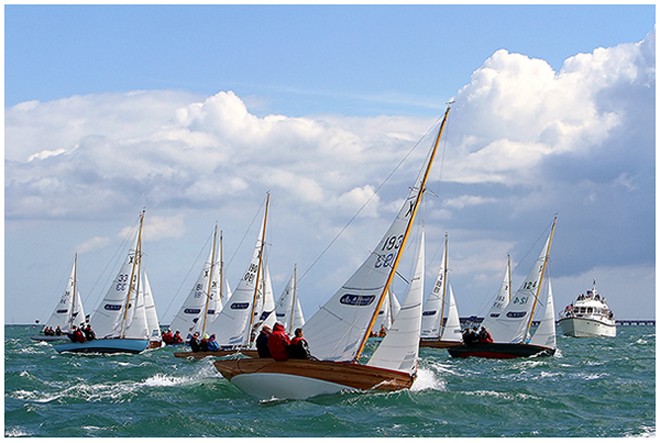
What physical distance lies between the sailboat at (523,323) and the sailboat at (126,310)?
703 inches

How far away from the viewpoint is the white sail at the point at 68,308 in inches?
2965

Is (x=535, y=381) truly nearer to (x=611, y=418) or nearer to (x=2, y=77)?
(x=611, y=418)

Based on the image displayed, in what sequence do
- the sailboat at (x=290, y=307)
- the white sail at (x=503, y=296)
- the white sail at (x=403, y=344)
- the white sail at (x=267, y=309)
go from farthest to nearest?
the sailboat at (x=290, y=307) < the white sail at (x=503, y=296) < the white sail at (x=267, y=309) < the white sail at (x=403, y=344)

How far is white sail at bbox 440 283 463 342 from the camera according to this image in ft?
201

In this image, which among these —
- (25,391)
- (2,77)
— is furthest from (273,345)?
(2,77)

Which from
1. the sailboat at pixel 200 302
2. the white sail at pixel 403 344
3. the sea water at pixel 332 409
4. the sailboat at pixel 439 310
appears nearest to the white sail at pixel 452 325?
the sailboat at pixel 439 310

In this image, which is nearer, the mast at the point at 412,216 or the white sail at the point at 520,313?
the mast at the point at 412,216

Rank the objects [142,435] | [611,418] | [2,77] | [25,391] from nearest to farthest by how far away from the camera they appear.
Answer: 1. [2,77]
2. [142,435]
3. [611,418]
4. [25,391]

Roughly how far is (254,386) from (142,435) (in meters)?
5.18

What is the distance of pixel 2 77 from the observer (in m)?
15.9

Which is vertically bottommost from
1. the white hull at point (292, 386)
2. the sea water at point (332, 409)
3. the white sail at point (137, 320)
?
the sea water at point (332, 409)

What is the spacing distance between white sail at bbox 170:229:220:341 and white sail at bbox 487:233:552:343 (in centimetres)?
1849

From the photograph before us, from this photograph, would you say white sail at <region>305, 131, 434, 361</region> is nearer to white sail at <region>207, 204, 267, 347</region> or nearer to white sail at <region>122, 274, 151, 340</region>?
white sail at <region>207, 204, 267, 347</region>

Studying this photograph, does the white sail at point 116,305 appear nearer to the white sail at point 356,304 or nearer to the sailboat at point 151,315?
the sailboat at point 151,315
